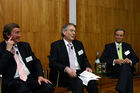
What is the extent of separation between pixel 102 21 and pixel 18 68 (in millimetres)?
3377

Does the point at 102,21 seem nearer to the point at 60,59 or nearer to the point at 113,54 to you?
the point at 113,54

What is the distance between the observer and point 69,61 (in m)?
3.54

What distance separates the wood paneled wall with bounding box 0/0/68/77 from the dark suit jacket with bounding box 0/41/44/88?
1067mm

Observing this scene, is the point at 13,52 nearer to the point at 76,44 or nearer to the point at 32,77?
the point at 32,77

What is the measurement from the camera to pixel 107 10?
19.1 ft

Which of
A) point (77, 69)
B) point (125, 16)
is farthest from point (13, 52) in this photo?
point (125, 16)

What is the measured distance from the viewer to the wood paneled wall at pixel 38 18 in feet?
13.2

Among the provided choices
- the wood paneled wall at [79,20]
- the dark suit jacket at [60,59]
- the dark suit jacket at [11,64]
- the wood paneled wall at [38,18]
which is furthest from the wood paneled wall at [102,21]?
the dark suit jacket at [11,64]

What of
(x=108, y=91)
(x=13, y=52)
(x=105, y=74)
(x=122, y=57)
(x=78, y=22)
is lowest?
(x=108, y=91)

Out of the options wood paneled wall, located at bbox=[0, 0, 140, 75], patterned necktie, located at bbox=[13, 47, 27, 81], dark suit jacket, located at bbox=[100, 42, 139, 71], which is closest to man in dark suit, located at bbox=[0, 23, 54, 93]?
patterned necktie, located at bbox=[13, 47, 27, 81]

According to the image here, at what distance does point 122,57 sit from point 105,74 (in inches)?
21.4

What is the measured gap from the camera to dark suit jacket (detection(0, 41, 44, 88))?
2713 millimetres

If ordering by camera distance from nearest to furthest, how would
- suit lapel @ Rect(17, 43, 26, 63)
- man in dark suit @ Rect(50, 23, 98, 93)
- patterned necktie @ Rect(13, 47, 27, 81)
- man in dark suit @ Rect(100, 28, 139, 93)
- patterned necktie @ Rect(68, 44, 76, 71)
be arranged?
patterned necktie @ Rect(13, 47, 27, 81)
suit lapel @ Rect(17, 43, 26, 63)
man in dark suit @ Rect(50, 23, 98, 93)
patterned necktie @ Rect(68, 44, 76, 71)
man in dark suit @ Rect(100, 28, 139, 93)

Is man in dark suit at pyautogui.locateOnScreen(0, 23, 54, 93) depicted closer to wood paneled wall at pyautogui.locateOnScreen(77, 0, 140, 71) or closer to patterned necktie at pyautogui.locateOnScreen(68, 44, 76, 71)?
patterned necktie at pyautogui.locateOnScreen(68, 44, 76, 71)
